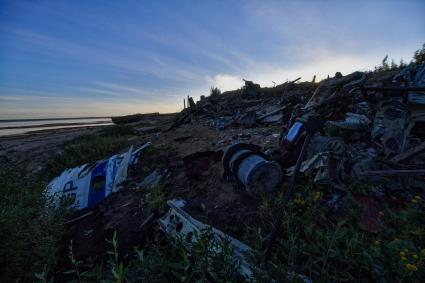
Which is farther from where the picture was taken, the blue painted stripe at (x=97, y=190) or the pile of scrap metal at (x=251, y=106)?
the pile of scrap metal at (x=251, y=106)

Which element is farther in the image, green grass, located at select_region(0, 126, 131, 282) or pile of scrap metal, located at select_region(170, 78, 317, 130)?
pile of scrap metal, located at select_region(170, 78, 317, 130)

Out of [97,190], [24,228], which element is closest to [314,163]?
[24,228]

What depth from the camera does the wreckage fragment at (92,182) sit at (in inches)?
179

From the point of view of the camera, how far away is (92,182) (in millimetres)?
4785

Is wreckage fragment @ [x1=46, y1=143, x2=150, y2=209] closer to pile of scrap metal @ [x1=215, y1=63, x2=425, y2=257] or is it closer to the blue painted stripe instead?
the blue painted stripe

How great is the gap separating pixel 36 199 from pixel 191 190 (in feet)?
8.01

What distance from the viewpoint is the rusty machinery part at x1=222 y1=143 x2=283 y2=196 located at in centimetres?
333

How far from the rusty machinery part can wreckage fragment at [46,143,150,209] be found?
266 centimetres

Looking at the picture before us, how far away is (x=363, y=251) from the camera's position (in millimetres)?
2018

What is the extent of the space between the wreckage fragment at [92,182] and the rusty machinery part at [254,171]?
266 cm

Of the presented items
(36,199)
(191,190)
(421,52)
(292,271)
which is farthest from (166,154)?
(421,52)

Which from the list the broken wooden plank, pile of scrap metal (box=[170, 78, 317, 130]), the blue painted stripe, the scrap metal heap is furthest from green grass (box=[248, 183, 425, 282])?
pile of scrap metal (box=[170, 78, 317, 130])

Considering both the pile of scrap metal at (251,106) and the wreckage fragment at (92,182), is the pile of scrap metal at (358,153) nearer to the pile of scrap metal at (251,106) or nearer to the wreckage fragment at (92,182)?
the wreckage fragment at (92,182)

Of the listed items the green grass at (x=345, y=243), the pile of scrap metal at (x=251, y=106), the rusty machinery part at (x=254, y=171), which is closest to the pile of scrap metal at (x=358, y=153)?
the rusty machinery part at (x=254, y=171)
